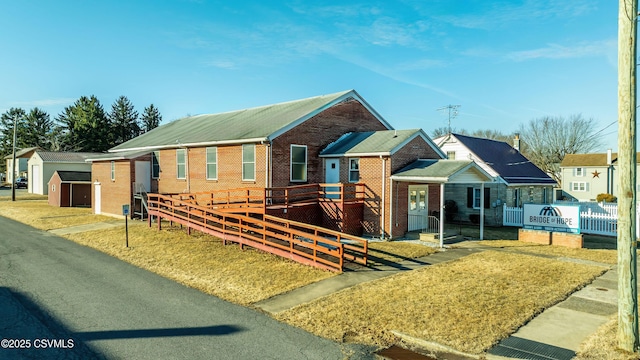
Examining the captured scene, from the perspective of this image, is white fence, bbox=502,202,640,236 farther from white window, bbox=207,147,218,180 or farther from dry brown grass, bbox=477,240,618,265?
white window, bbox=207,147,218,180

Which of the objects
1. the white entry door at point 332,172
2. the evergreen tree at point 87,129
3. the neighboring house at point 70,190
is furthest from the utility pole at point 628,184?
the evergreen tree at point 87,129

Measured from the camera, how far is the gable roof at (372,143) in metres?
20.6

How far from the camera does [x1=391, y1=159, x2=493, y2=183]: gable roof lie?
61.0 ft

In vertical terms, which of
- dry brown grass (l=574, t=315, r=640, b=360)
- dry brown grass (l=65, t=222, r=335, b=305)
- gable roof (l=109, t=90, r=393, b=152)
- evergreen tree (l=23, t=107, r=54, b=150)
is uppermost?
evergreen tree (l=23, t=107, r=54, b=150)

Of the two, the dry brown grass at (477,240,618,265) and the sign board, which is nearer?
the dry brown grass at (477,240,618,265)

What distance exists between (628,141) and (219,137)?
19.8 meters

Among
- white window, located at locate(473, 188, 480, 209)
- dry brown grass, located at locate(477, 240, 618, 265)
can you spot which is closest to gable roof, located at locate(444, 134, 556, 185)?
white window, located at locate(473, 188, 480, 209)

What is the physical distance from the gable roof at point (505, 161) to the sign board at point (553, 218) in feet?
23.8

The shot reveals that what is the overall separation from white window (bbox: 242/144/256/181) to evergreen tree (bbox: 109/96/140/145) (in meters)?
63.0

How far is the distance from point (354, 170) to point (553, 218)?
9.99 metres

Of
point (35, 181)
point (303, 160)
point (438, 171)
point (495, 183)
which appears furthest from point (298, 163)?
point (35, 181)

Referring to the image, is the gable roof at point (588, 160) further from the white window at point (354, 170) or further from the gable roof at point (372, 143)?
the white window at point (354, 170)

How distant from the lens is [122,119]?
7694 centimetres

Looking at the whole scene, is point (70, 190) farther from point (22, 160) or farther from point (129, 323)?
point (22, 160)
